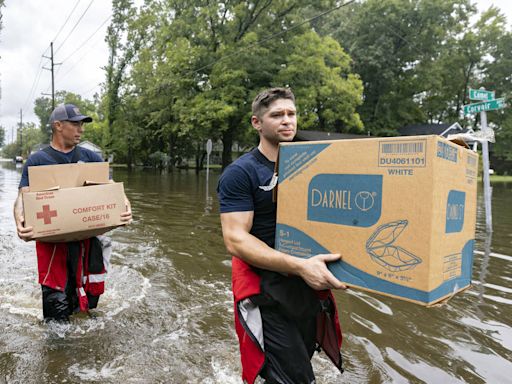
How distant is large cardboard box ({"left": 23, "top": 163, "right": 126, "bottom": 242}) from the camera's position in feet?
9.44

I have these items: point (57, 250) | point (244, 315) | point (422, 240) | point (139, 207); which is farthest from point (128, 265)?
point (139, 207)

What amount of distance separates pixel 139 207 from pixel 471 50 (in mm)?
39842

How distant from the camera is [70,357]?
3.04m

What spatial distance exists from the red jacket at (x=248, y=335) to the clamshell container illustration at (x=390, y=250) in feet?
1.85

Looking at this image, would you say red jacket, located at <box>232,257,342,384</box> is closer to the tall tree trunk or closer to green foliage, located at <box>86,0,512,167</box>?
green foliage, located at <box>86,0,512,167</box>

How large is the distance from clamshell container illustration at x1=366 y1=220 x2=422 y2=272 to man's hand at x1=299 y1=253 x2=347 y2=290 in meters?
0.16

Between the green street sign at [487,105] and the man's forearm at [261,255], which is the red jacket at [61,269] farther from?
the green street sign at [487,105]

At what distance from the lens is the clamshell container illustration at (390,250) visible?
56.6 inches

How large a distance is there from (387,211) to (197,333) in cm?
256

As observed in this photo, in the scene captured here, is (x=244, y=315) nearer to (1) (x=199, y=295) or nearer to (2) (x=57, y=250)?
(2) (x=57, y=250)

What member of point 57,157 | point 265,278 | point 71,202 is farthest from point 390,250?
point 57,157

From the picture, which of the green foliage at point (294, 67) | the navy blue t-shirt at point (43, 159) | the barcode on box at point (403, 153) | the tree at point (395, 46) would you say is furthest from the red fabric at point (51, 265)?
the tree at point (395, 46)

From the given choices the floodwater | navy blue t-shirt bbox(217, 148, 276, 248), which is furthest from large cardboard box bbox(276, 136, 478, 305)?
the floodwater

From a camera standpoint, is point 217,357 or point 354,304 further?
point 354,304
